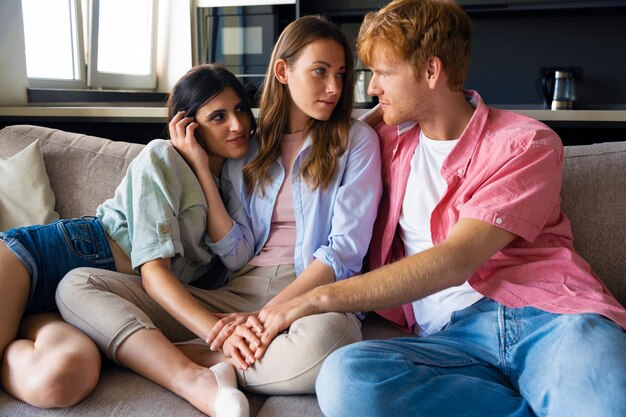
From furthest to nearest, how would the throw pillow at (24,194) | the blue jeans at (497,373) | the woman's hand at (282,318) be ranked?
the throw pillow at (24,194) < the woman's hand at (282,318) < the blue jeans at (497,373)

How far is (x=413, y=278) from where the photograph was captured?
135cm

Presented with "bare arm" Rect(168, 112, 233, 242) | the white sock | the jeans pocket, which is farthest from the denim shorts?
the white sock

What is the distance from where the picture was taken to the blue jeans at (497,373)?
1.17 metres

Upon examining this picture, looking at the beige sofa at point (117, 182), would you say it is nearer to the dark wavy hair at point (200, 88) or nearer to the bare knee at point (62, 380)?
the bare knee at point (62, 380)

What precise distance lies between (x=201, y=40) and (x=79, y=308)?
2.45 m

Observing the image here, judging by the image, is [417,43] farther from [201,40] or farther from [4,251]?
[201,40]

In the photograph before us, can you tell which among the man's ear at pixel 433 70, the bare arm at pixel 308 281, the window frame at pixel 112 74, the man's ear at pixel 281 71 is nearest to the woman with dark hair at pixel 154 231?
the man's ear at pixel 281 71

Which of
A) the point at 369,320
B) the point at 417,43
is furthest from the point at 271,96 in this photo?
the point at 369,320

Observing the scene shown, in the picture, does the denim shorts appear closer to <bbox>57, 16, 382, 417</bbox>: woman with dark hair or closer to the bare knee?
<bbox>57, 16, 382, 417</bbox>: woman with dark hair

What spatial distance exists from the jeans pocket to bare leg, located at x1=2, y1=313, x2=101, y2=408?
0.26m

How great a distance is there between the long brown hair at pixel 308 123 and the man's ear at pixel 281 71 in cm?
1

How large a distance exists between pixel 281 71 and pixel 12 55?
153cm

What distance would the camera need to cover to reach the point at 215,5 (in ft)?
11.6

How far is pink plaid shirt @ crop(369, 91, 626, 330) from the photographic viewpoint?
1.38 meters
